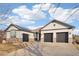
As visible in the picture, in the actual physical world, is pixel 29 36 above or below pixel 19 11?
below

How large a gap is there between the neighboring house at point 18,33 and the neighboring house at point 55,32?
10cm

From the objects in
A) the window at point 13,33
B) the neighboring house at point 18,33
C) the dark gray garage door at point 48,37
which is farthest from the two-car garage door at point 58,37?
the window at point 13,33

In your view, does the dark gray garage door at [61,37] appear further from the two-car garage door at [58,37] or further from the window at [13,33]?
the window at [13,33]

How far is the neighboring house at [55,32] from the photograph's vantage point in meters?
1.62

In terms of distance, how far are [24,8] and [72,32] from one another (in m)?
0.54

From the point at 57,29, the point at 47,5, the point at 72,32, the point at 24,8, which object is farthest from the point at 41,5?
the point at 72,32

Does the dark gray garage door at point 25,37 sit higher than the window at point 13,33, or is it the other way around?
the window at point 13,33

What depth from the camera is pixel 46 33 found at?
165 centimetres

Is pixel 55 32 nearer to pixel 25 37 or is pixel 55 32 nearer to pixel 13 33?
pixel 25 37

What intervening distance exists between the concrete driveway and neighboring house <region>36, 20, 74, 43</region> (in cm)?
5

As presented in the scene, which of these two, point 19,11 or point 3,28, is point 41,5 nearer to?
point 19,11

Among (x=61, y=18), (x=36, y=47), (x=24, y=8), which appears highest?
(x=24, y=8)

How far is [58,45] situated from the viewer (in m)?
1.63

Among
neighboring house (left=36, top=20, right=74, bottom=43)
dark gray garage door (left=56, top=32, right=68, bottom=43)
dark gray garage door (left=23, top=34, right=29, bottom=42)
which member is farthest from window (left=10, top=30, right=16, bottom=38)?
dark gray garage door (left=56, top=32, right=68, bottom=43)
